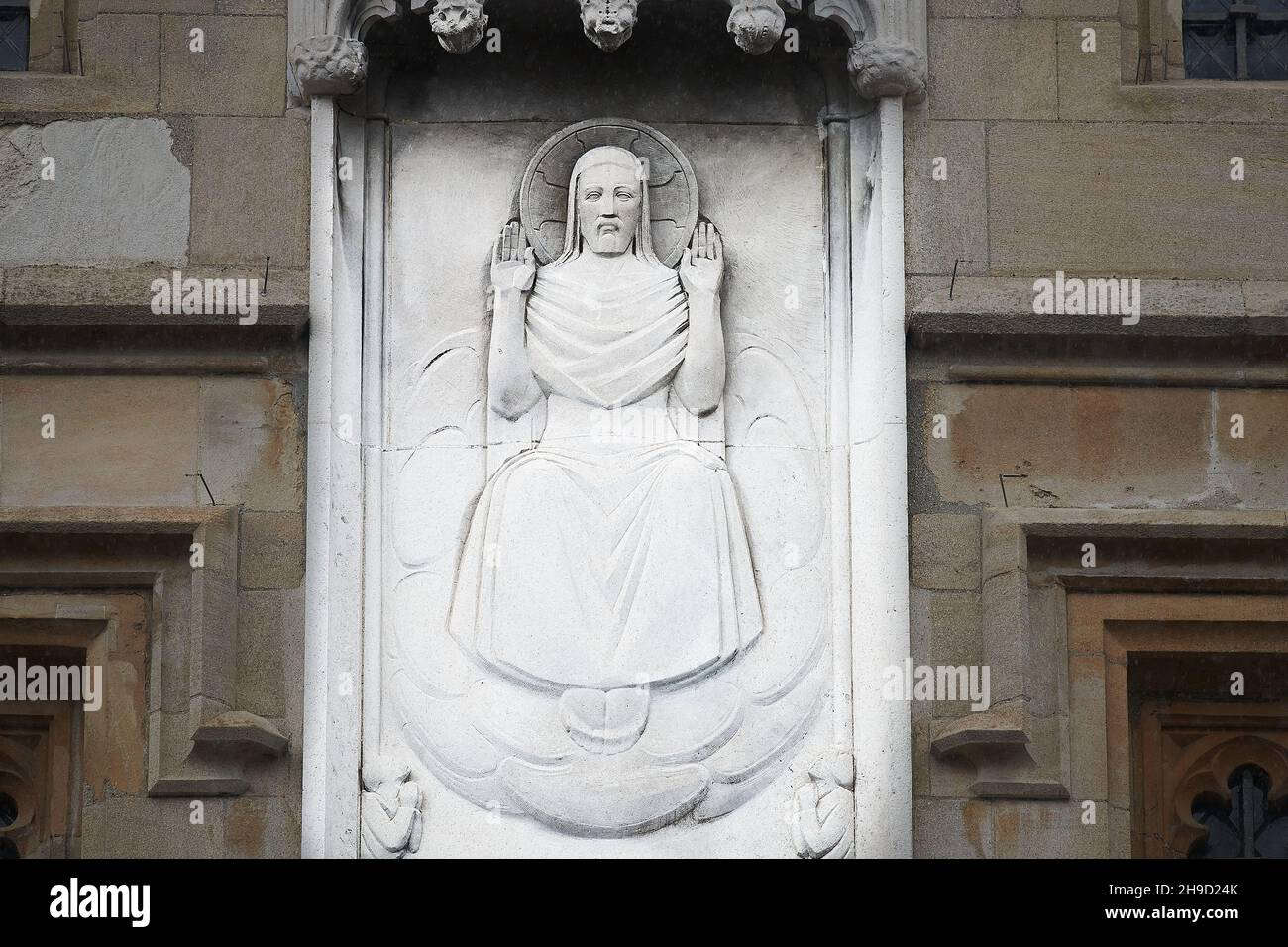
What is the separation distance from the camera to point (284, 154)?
1177 centimetres

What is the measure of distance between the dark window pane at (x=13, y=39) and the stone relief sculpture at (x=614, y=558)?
209 centimetres

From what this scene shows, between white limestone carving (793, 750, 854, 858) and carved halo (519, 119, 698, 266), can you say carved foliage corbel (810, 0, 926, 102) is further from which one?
white limestone carving (793, 750, 854, 858)

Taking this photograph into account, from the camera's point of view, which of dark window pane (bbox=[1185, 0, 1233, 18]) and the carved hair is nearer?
the carved hair

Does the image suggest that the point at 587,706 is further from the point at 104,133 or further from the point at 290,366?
the point at 104,133

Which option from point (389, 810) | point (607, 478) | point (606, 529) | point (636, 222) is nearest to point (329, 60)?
point (636, 222)

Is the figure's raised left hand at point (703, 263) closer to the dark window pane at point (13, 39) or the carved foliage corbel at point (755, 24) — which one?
the carved foliage corbel at point (755, 24)

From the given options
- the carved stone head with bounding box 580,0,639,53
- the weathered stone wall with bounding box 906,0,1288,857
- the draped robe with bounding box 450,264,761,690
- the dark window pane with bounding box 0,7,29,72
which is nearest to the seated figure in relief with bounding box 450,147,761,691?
the draped robe with bounding box 450,264,761,690

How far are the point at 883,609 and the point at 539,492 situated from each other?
1.32 metres

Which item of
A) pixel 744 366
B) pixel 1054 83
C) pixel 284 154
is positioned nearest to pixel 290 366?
pixel 284 154

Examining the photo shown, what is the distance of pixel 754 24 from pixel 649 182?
74 centimetres

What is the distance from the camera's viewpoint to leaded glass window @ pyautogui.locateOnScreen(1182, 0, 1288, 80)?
12320 millimetres

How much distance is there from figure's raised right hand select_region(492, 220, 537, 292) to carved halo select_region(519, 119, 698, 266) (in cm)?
6

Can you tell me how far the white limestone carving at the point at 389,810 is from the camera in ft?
36.3

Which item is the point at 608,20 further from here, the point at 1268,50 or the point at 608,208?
the point at 1268,50
